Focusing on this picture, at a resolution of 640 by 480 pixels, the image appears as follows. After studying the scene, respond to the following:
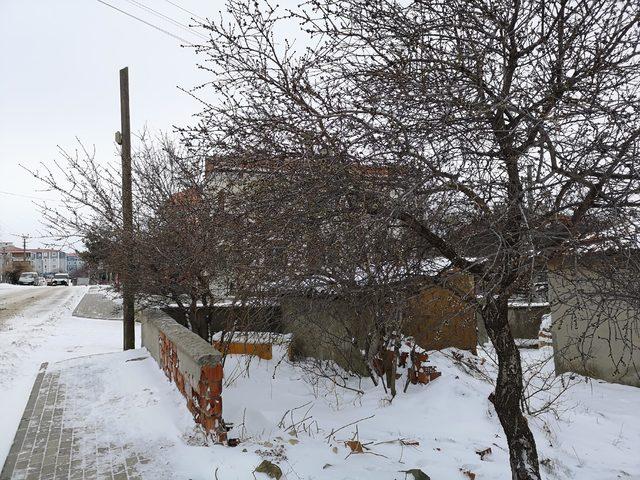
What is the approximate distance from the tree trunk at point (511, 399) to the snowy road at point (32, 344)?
4096 mm

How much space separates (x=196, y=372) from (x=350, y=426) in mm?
1768

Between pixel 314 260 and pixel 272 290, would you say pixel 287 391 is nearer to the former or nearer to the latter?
pixel 272 290

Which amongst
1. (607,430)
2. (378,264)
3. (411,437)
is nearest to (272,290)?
(378,264)

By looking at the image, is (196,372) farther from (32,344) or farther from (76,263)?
(76,263)

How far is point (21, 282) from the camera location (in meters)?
54.2

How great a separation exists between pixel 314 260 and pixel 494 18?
81.2 inches

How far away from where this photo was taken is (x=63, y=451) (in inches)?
171

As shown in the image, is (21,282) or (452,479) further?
(21,282)

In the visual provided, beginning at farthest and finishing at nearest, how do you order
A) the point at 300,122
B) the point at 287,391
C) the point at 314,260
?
1. the point at 287,391
2. the point at 314,260
3. the point at 300,122

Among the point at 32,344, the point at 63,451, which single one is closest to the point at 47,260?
the point at 32,344

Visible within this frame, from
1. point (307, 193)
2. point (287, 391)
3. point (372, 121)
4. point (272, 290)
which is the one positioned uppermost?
point (372, 121)

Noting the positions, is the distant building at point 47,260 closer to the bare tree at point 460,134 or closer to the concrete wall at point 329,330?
the concrete wall at point 329,330

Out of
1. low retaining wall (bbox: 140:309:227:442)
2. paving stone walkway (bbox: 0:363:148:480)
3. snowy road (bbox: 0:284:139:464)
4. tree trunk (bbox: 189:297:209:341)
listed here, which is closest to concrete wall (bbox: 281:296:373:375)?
low retaining wall (bbox: 140:309:227:442)

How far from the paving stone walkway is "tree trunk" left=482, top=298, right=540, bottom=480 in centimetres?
279
